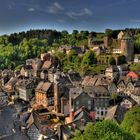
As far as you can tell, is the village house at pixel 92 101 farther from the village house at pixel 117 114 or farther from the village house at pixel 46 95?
the village house at pixel 46 95

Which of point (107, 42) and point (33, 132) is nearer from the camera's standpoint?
point (33, 132)

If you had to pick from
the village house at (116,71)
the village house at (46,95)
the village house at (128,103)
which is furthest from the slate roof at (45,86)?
the village house at (116,71)

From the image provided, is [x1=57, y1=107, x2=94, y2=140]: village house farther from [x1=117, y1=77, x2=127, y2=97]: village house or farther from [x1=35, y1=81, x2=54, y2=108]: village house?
[x1=117, y1=77, x2=127, y2=97]: village house

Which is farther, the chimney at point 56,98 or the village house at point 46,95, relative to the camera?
the village house at point 46,95

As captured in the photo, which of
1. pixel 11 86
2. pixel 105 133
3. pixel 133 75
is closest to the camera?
pixel 105 133

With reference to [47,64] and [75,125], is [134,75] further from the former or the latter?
[75,125]

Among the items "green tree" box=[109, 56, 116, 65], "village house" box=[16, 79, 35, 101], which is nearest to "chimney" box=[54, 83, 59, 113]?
"village house" box=[16, 79, 35, 101]

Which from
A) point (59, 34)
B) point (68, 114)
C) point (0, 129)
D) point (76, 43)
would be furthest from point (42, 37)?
point (0, 129)

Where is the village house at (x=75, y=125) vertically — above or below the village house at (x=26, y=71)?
below

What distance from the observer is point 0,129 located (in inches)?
1265

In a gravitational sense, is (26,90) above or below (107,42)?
below

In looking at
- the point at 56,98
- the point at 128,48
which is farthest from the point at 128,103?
the point at 128,48

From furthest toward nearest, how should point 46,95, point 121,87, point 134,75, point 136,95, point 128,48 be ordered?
point 128,48, point 134,75, point 121,87, point 46,95, point 136,95

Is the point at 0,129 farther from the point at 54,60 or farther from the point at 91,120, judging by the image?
the point at 54,60
